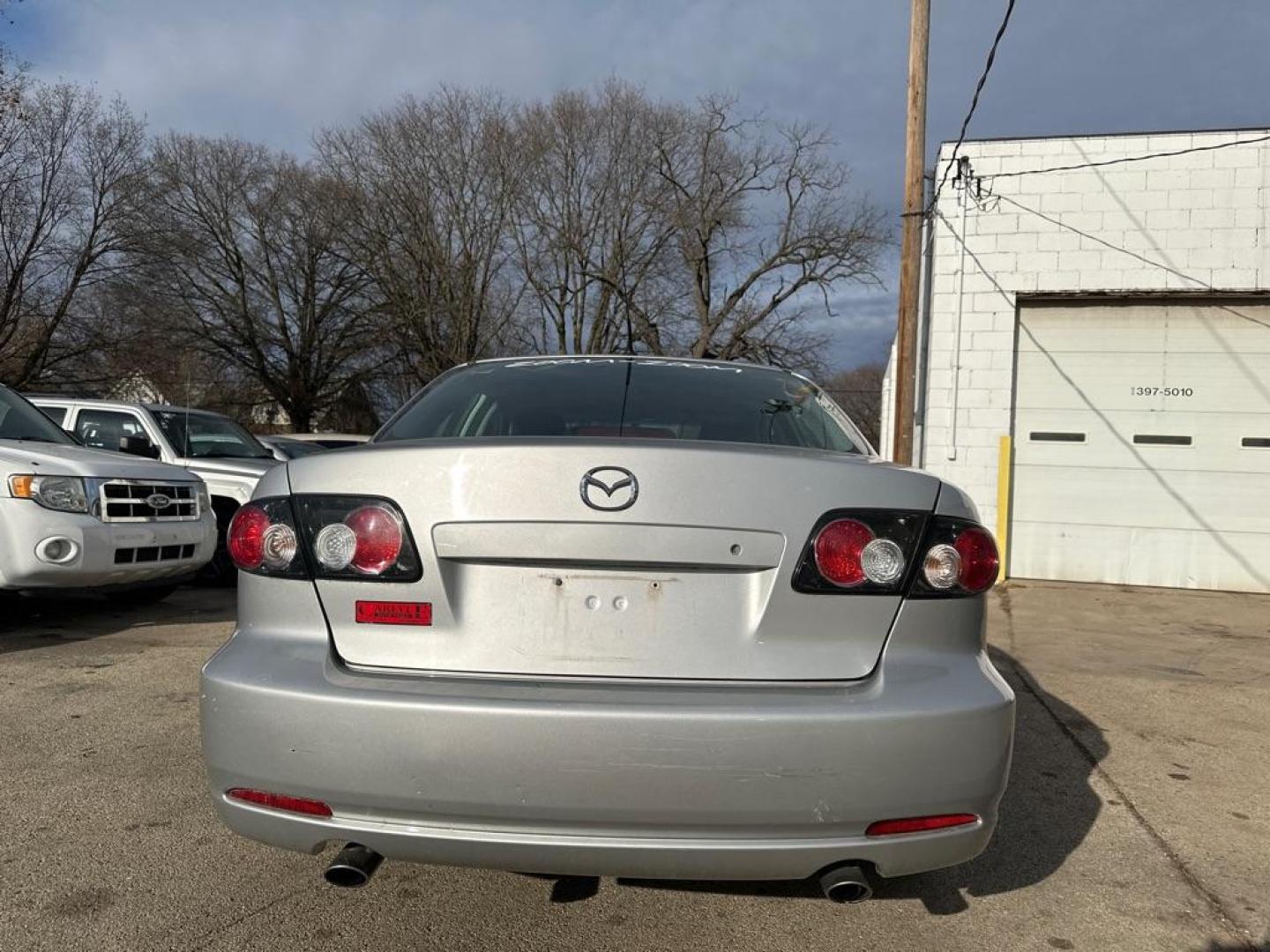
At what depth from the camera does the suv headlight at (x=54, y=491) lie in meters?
5.59

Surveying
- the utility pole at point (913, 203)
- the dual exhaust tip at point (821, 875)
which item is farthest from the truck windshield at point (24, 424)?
the utility pole at point (913, 203)

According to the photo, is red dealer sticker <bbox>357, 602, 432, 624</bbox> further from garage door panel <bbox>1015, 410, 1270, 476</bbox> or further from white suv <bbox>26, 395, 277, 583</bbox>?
garage door panel <bbox>1015, 410, 1270, 476</bbox>

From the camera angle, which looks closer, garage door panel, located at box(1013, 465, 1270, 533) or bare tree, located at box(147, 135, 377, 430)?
garage door panel, located at box(1013, 465, 1270, 533)

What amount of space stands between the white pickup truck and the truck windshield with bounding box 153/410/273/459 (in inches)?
83.8

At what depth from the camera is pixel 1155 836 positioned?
3320 millimetres

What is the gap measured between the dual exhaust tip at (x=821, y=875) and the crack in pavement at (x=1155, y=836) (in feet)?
4.34

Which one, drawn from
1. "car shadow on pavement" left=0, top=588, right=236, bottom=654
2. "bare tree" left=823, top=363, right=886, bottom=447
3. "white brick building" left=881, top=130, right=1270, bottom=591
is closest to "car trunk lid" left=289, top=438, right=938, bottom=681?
"car shadow on pavement" left=0, top=588, right=236, bottom=654

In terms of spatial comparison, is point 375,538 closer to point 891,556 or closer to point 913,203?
point 891,556

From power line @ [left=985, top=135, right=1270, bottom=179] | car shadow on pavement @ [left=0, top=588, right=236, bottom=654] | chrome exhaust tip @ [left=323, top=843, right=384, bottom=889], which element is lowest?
car shadow on pavement @ [left=0, top=588, right=236, bottom=654]

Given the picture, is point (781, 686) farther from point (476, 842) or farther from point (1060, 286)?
point (1060, 286)

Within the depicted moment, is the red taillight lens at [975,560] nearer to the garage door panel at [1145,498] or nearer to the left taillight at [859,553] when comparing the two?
the left taillight at [859,553]

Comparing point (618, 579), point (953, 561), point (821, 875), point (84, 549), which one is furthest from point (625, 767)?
point (84, 549)

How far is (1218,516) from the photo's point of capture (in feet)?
32.3

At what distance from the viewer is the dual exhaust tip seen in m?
2.03
